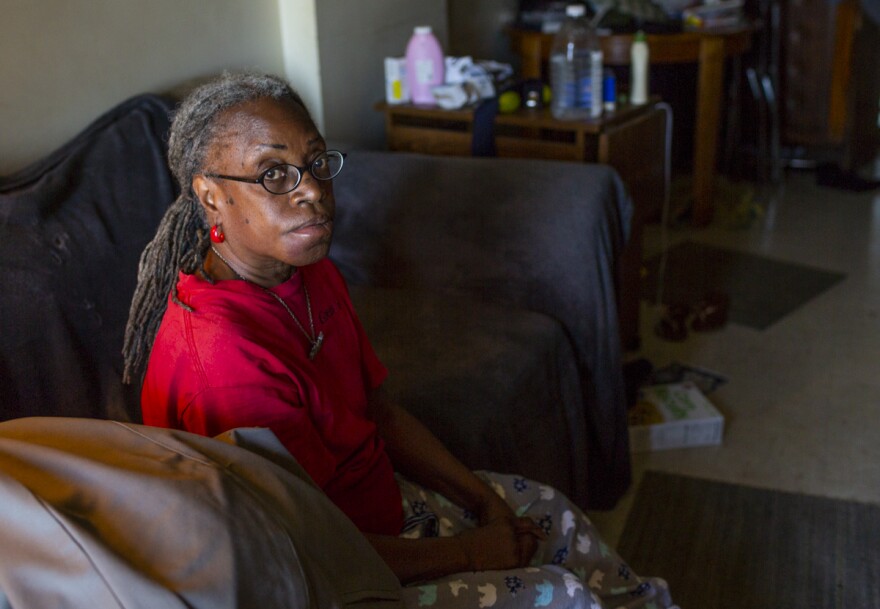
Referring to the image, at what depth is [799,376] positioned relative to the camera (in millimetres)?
2611

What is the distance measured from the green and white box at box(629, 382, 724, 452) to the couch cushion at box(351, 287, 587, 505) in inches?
12.9

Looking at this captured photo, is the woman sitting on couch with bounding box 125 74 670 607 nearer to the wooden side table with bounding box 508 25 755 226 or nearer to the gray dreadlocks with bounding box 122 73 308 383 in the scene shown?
the gray dreadlocks with bounding box 122 73 308 383

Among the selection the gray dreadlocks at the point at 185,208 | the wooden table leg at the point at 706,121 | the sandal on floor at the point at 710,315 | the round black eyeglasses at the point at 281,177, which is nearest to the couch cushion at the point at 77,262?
the gray dreadlocks at the point at 185,208

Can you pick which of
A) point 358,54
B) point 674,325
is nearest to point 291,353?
point 358,54

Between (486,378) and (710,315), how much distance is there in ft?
4.49

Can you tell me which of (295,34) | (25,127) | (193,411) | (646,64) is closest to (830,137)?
(646,64)

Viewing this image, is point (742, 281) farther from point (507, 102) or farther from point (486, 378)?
point (486, 378)

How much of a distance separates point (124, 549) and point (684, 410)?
181 centimetres

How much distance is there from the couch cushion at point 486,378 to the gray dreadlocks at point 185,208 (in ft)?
1.82

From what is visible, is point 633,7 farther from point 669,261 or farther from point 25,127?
point 25,127

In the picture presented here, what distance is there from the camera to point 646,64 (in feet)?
9.35

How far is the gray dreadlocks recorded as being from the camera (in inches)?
46.1

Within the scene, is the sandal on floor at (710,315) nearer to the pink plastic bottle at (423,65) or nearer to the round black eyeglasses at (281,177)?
the pink plastic bottle at (423,65)

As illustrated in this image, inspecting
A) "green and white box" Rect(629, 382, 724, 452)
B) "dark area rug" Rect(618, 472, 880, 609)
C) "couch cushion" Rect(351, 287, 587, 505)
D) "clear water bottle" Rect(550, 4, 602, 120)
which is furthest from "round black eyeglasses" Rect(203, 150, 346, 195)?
"clear water bottle" Rect(550, 4, 602, 120)
